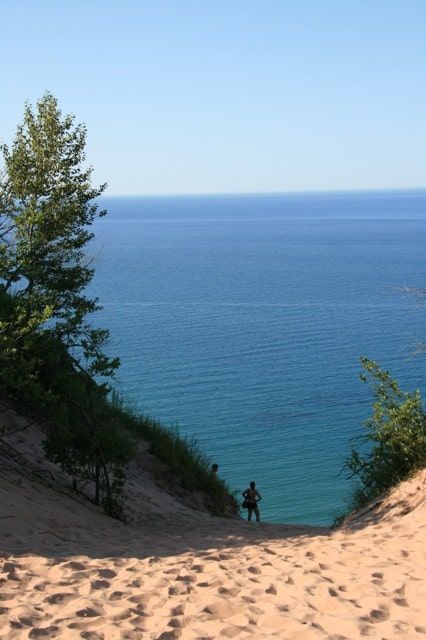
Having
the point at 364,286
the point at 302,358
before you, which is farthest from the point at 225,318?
the point at 364,286

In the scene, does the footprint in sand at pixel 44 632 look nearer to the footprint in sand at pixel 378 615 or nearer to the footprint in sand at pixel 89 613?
the footprint in sand at pixel 89 613

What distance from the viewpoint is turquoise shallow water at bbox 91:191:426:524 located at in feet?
112

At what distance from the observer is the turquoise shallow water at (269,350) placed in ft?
112

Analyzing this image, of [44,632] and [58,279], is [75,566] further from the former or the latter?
[58,279]

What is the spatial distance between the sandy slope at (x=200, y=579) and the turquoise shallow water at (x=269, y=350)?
6.42 metres

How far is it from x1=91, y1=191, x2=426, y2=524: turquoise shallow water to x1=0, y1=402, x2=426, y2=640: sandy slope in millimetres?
6417

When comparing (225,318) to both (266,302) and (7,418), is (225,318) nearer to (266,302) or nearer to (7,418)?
(266,302)

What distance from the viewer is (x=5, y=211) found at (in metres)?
16.2

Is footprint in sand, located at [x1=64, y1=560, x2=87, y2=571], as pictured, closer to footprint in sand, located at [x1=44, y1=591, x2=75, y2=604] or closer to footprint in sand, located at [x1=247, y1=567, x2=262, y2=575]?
footprint in sand, located at [x1=44, y1=591, x2=75, y2=604]

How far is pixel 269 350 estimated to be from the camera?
170 ft

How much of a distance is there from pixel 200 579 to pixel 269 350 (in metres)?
42.8

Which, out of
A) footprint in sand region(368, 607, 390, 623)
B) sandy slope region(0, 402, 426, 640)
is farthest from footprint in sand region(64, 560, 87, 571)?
footprint in sand region(368, 607, 390, 623)

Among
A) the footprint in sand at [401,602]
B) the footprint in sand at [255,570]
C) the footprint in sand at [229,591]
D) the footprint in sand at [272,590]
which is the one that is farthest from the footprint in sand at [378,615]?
the footprint in sand at [255,570]

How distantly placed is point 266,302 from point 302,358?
2110 centimetres
